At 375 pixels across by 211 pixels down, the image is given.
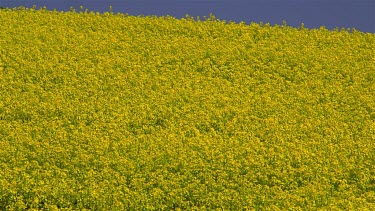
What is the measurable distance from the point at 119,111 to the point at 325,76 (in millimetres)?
5209

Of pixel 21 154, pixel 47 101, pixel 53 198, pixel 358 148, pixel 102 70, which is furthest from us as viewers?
pixel 102 70

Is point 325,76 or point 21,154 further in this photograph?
point 325,76

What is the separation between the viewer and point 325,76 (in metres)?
15.0

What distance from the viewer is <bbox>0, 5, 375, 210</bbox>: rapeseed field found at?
10.2 metres

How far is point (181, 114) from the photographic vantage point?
12.7 m

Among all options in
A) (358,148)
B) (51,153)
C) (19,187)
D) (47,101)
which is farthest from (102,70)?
(358,148)

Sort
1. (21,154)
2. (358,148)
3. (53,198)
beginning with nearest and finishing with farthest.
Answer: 1. (53,198)
2. (21,154)
3. (358,148)

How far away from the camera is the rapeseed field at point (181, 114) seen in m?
10.2

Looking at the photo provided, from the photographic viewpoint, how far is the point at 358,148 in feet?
39.2

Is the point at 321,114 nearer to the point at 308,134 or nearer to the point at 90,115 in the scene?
the point at 308,134

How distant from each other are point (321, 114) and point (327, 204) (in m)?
3.49

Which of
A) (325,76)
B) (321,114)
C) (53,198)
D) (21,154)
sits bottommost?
(53,198)

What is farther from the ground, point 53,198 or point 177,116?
point 177,116

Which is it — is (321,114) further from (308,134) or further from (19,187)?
(19,187)
